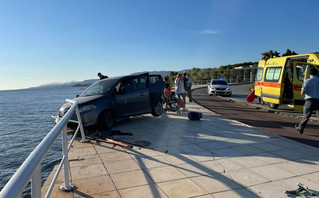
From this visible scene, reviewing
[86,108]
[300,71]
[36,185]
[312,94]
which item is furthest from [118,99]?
[300,71]

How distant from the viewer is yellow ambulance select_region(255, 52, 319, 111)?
35.2 ft

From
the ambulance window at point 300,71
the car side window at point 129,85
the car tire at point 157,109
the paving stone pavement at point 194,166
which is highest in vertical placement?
the ambulance window at point 300,71

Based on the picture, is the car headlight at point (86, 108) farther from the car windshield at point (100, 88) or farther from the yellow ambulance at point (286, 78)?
the yellow ambulance at point (286, 78)

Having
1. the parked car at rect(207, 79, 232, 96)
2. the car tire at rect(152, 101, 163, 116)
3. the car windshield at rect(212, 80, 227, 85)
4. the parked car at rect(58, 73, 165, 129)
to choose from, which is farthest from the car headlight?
the car windshield at rect(212, 80, 227, 85)

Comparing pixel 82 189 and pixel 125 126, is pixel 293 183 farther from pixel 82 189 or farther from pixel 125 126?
pixel 125 126

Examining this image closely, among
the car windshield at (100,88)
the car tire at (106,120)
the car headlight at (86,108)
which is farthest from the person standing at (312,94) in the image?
the car headlight at (86,108)

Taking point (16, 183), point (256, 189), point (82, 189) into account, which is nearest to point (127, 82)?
point (82, 189)

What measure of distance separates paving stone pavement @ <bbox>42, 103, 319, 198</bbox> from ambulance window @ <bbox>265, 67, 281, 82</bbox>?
245 inches

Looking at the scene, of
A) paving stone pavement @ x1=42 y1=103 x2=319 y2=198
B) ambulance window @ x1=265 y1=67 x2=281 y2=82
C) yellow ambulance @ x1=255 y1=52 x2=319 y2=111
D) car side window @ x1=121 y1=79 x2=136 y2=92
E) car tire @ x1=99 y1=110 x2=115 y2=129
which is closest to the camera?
paving stone pavement @ x1=42 y1=103 x2=319 y2=198

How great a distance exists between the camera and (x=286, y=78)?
12.4 metres

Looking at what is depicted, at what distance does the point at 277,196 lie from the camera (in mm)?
3387

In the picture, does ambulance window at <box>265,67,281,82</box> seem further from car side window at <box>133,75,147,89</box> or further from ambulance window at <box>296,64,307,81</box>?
car side window at <box>133,75,147,89</box>

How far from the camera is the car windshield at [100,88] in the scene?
814cm

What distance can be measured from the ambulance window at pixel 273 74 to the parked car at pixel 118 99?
20.4 feet
